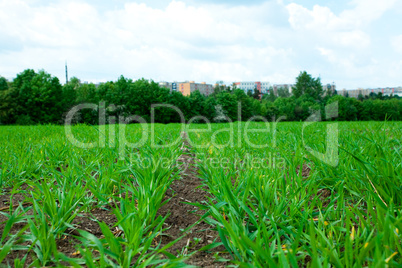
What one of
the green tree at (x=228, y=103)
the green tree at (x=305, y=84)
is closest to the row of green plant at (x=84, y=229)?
the green tree at (x=228, y=103)

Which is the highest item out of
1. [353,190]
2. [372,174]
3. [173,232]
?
[372,174]

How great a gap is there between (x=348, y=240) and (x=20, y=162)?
2.37m

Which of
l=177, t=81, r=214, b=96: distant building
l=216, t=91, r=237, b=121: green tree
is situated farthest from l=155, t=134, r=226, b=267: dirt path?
l=177, t=81, r=214, b=96: distant building

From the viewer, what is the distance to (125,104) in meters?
42.6

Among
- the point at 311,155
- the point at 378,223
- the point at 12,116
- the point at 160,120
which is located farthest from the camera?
the point at 160,120

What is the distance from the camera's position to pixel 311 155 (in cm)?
209

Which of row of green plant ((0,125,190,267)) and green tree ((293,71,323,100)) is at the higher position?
green tree ((293,71,323,100))

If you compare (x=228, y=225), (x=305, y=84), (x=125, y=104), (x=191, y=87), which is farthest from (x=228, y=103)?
(x=191, y=87)

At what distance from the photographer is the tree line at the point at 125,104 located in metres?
35.5

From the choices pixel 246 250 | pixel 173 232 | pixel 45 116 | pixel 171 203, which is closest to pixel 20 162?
pixel 171 203

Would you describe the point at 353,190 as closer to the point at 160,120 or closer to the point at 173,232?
the point at 173,232

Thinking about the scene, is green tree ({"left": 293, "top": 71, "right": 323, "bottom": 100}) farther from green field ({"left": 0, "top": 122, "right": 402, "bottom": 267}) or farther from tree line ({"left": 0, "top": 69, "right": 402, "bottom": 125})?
green field ({"left": 0, "top": 122, "right": 402, "bottom": 267})

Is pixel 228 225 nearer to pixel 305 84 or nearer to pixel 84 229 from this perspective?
pixel 84 229

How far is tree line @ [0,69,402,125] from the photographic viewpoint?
116ft
